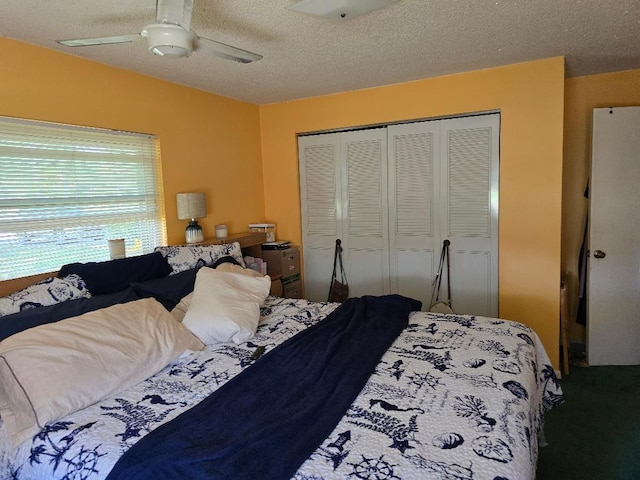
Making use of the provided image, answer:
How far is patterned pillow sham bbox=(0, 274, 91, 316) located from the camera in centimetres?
195

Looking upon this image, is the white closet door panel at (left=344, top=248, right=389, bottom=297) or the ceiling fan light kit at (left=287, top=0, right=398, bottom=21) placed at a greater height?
the ceiling fan light kit at (left=287, top=0, right=398, bottom=21)

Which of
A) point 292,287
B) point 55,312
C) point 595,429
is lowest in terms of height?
point 595,429

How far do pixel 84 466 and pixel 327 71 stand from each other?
9.23 ft

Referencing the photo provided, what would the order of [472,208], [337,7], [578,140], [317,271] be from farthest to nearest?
[317,271] → [578,140] → [472,208] → [337,7]

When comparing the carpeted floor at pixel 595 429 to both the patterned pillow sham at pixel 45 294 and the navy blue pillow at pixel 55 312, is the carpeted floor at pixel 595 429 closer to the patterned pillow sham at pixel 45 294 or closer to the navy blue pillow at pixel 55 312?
the navy blue pillow at pixel 55 312

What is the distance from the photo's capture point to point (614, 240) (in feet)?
10.6

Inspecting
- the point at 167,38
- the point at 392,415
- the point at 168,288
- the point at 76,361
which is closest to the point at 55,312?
the point at 76,361

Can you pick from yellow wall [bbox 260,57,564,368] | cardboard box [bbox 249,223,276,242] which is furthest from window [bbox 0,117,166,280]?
yellow wall [bbox 260,57,564,368]

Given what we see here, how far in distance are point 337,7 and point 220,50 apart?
1.88 ft

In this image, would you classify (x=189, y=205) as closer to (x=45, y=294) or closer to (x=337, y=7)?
(x=45, y=294)

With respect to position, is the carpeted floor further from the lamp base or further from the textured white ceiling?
the lamp base

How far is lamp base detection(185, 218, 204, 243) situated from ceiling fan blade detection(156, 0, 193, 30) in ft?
5.94

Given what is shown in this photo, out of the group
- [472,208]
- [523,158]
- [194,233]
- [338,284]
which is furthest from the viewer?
[338,284]

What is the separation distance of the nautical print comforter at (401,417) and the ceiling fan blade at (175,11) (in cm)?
149
